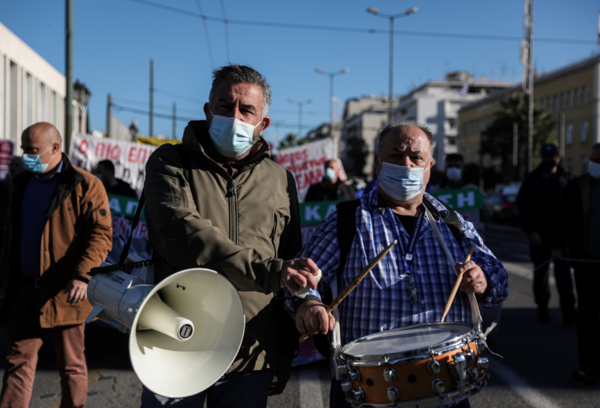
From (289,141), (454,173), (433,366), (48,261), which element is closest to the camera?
(433,366)

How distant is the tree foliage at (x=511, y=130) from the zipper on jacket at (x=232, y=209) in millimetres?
48486

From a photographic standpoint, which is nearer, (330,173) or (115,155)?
(330,173)

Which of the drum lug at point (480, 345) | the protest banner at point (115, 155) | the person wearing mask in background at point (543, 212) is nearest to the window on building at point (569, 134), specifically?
the person wearing mask in background at point (543, 212)

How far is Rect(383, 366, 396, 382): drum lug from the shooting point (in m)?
1.95

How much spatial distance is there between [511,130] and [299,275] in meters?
52.9

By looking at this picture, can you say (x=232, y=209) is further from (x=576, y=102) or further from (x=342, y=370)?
(x=576, y=102)

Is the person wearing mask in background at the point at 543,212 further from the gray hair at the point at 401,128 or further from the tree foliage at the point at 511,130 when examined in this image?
the tree foliage at the point at 511,130

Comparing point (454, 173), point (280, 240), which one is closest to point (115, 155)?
point (454, 173)

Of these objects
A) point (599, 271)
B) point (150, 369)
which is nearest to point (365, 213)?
point (150, 369)

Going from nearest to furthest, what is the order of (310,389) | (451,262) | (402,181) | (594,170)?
(451,262) → (402,181) → (310,389) → (594,170)

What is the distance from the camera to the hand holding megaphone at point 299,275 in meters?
1.77

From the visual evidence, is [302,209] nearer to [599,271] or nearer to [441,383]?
[599,271]

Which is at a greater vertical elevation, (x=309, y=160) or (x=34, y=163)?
(x=309, y=160)

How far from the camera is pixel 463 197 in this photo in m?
6.39
